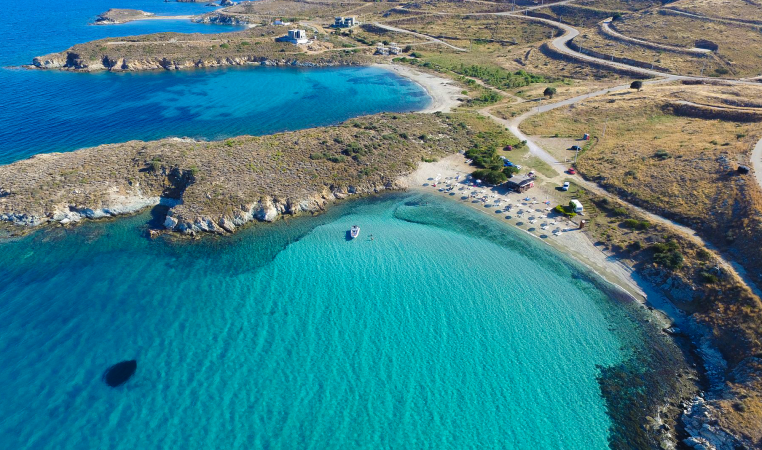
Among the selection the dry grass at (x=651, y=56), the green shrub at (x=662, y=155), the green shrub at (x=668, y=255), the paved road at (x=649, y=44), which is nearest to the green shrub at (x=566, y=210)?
the green shrub at (x=668, y=255)

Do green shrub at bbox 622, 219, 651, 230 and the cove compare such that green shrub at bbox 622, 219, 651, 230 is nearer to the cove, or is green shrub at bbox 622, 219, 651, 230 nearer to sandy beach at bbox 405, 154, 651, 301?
sandy beach at bbox 405, 154, 651, 301

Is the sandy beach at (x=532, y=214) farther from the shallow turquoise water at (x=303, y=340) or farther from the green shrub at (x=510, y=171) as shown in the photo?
the green shrub at (x=510, y=171)

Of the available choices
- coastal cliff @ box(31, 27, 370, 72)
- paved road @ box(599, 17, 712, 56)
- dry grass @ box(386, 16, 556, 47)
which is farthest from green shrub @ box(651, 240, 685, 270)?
dry grass @ box(386, 16, 556, 47)

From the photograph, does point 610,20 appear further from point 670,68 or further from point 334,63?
point 334,63

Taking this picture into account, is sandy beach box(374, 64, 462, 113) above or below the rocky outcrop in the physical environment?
below

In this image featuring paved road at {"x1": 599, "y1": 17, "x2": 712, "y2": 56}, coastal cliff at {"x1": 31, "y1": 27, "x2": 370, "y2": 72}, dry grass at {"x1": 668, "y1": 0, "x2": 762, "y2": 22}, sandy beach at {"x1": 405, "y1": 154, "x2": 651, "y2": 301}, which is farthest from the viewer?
coastal cliff at {"x1": 31, "y1": 27, "x2": 370, "y2": 72}

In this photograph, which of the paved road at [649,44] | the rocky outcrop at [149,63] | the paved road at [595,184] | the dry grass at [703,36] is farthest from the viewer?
the rocky outcrop at [149,63]
